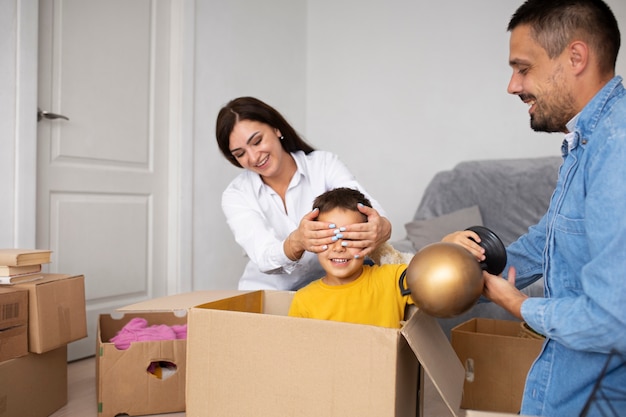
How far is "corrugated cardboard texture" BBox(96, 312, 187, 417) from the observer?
1.86 meters

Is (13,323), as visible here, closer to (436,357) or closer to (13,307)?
(13,307)

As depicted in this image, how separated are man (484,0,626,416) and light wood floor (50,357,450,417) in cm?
106

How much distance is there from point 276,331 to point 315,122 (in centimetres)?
361

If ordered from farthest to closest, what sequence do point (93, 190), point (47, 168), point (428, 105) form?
point (428, 105) → point (93, 190) → point (47, 168)

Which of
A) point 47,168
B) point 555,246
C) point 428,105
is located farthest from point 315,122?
point 555,246

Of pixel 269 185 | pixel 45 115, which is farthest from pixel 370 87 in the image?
pixel 45 115

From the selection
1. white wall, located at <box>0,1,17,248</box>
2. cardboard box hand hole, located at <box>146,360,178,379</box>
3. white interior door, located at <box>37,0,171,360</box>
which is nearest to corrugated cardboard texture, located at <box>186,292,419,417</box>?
cardboard box hand hole, located at <box>146,360,178,379</box>

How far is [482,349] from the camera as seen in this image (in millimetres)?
1996

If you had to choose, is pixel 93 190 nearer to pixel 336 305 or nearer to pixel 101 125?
pixel 101 125

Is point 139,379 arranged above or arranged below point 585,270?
below

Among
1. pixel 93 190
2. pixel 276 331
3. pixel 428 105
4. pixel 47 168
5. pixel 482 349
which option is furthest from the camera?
pixel 428 105

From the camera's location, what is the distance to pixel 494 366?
199 cm

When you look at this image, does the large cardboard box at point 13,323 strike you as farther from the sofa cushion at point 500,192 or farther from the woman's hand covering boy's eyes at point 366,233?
the sofa cushion at point 500,192

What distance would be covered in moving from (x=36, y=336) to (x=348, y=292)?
1.01 m
